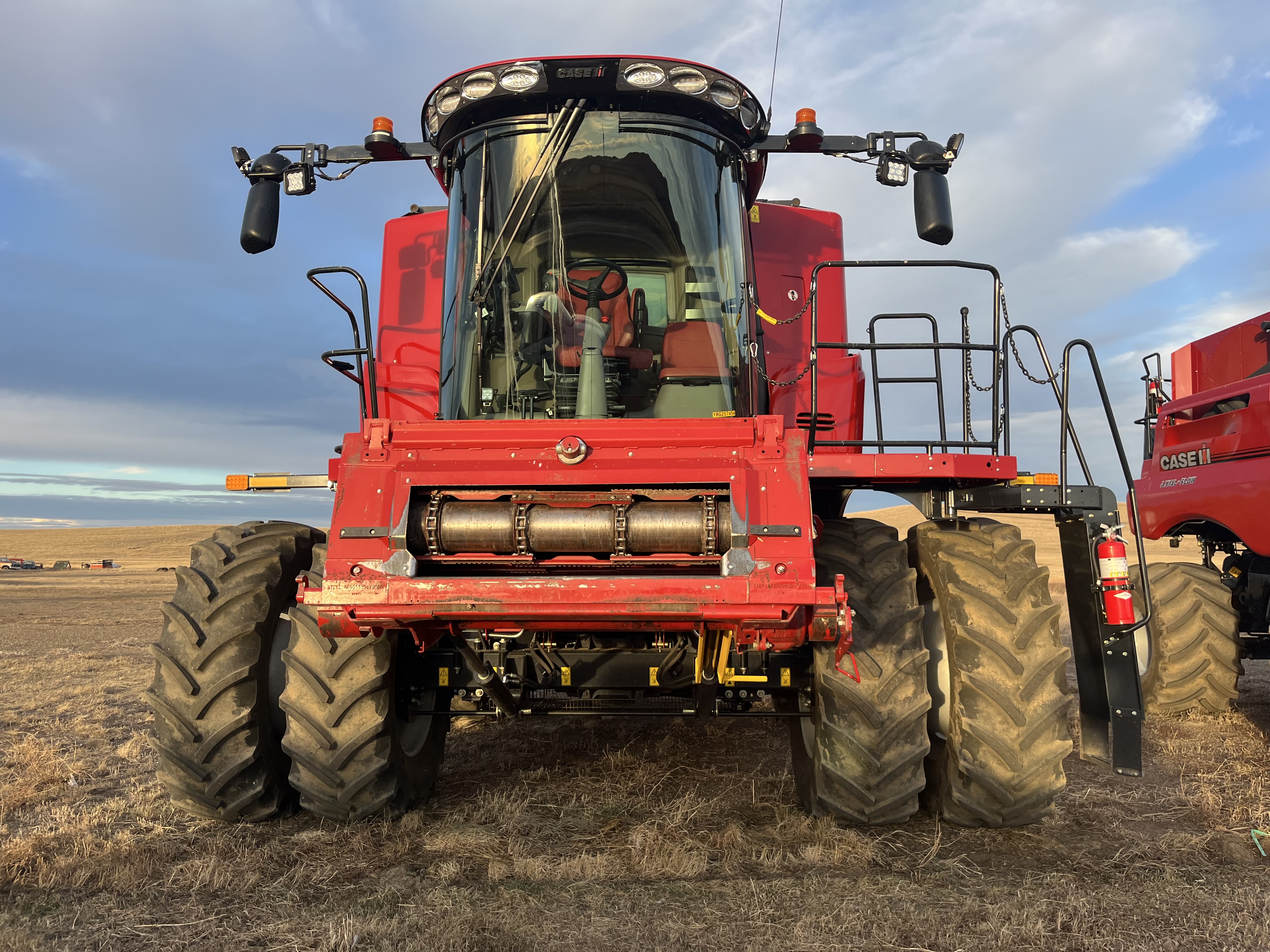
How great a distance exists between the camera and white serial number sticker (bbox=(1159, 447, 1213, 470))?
24.7 feet

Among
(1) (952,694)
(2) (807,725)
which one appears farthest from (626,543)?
(1) (952,694)

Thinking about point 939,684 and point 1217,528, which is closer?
point 939,684

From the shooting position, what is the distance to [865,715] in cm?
405

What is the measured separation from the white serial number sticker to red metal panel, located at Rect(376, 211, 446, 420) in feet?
20.1

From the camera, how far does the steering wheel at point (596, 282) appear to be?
4.71m

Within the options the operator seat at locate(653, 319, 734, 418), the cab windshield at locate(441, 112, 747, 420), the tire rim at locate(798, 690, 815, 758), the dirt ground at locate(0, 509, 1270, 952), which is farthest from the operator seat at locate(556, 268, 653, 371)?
the dirt ground at locate(0, 509, 1270, 952)

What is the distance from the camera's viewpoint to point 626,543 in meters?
3.67

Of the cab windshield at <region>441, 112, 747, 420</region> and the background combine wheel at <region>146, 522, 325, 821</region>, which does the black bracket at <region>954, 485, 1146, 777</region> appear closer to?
the cab windshield at <region>441, 112, 747, 420</region>

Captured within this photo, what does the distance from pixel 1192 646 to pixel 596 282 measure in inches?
225

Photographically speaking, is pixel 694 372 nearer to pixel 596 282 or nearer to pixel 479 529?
pixel 596 282

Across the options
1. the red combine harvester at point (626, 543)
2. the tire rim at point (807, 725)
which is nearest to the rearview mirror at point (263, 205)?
the red combine harvester at point (626, 543)

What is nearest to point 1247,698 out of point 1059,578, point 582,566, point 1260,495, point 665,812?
point 1260,495

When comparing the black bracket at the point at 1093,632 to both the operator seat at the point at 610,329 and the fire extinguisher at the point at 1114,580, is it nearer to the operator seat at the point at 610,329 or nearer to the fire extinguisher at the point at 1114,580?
the fire extinguisher at the point at 1114,580

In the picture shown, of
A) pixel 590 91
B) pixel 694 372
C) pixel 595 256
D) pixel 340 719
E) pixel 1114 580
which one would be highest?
pixel 590 91
